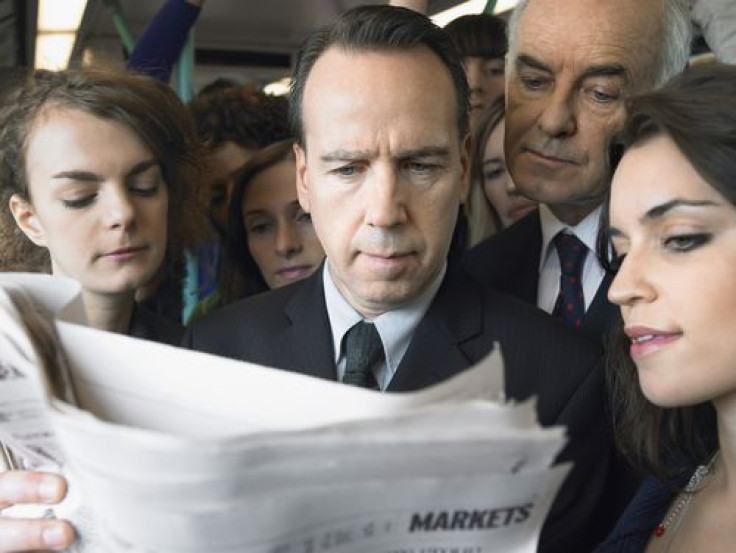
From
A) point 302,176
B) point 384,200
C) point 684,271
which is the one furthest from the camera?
point 302,176

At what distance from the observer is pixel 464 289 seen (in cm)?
174

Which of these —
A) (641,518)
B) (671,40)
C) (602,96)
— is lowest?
(641,518)

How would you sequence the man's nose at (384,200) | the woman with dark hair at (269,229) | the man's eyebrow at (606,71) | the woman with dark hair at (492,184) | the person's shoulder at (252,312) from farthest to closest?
the woman with dark hair at (492,184) < the woman with dark hair at (269,229) < the man's eyebrow at (606,71) < the person's shoulder at (252,312) < the man's nose at (384,200)

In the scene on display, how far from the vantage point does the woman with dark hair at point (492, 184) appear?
2.92 m

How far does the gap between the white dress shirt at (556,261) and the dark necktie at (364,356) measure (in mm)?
599

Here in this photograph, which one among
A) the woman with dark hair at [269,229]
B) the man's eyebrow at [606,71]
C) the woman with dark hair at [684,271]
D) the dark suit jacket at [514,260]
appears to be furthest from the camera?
the woman with dark hair at [269,229]

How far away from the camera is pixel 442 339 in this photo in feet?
5.43

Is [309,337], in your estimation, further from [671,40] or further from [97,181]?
[671,40]

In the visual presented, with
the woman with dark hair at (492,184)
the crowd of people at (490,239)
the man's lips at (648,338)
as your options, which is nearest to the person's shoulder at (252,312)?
the crowd of people at (490,239)

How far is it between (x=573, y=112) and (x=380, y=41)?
645mm

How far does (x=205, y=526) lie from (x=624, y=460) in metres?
1.18

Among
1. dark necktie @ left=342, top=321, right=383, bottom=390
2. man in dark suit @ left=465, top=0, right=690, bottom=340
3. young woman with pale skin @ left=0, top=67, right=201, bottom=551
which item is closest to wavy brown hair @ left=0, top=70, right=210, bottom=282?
young woman with pale skin @ left=0, top=67, right=201, bottom=551

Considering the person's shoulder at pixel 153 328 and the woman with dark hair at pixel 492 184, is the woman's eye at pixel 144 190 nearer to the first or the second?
the person's shoulder at pixel 153 328

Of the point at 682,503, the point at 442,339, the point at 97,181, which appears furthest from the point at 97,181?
the point at 682,503
